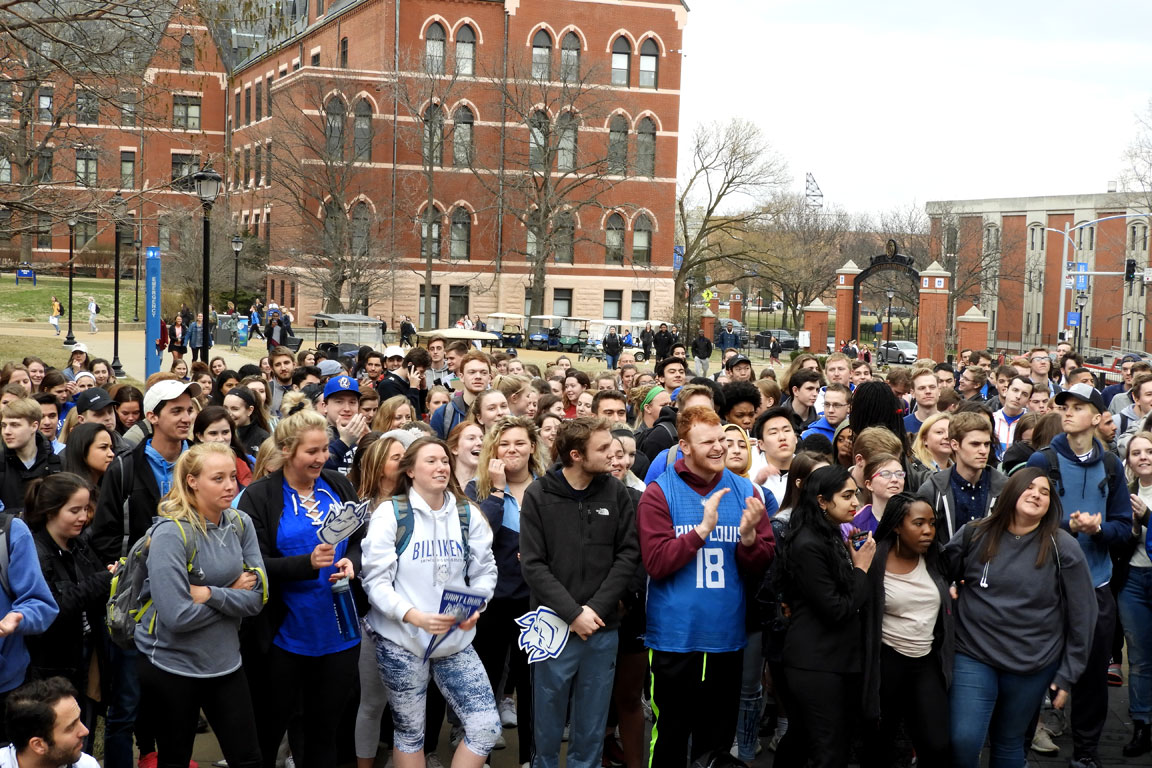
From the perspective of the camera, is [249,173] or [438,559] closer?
[438,559]

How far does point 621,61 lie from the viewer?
62.5 meters

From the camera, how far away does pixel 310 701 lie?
6.01m

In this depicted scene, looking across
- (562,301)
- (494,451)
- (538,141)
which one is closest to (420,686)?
(494,451)

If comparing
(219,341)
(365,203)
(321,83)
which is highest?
(321,83)

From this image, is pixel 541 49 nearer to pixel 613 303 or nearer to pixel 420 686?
pixel 613 303

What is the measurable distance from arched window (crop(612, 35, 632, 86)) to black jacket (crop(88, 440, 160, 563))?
58.4 m

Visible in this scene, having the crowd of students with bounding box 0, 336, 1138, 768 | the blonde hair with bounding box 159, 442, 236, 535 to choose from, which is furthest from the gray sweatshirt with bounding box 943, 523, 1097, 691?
the blonde hair with bounding box 159, 442, 236, 535

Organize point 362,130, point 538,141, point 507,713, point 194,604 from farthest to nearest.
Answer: point 538,141, point 362,130, point 507,713, point 194,604

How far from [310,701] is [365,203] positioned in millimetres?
56676

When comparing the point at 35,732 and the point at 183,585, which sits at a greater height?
the point at 183,585

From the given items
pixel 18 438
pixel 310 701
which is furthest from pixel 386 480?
pixel 18 438

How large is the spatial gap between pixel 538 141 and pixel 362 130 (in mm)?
9006

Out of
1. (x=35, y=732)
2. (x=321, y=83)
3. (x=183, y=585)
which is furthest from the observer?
(x=321, y=83)

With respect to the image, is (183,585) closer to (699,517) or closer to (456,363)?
(699,517)
